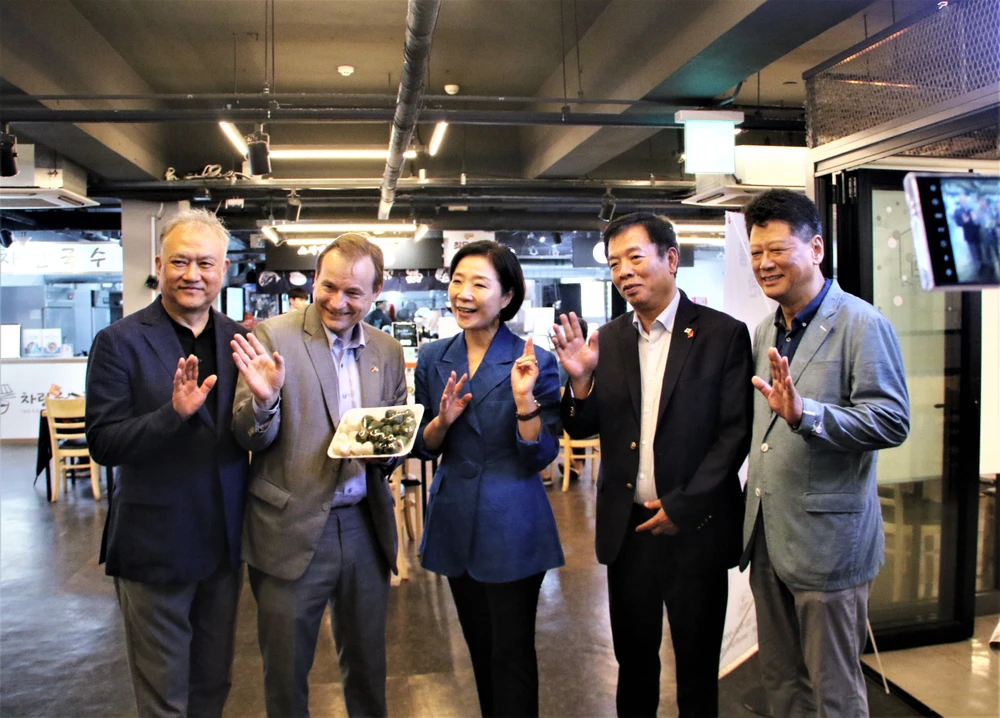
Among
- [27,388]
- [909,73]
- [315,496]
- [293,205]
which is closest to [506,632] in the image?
[315,496]

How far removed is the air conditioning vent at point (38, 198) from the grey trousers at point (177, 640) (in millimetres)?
6618

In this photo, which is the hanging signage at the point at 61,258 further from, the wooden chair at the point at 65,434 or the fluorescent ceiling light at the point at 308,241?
the wooden chair at the point at 65,434

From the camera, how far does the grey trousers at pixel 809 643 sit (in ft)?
6.02

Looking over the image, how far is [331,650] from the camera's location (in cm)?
339

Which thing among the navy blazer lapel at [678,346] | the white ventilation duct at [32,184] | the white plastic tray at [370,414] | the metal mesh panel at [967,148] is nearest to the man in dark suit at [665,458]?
the navy blazer lapel at [678,346]

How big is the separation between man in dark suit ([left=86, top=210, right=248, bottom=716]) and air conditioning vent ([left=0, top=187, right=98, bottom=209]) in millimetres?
6384

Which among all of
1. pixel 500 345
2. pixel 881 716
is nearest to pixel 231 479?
pixel 500 345

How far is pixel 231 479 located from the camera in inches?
77.0

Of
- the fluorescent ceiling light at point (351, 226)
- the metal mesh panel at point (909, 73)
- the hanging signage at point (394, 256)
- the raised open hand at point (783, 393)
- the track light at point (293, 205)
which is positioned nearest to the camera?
the raised open hand at point (783, 393)

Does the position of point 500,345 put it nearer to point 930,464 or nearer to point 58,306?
point 930,464

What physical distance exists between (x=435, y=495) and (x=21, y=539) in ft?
Answer: 17.1

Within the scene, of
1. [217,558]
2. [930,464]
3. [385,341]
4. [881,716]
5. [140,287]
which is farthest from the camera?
[140,287]

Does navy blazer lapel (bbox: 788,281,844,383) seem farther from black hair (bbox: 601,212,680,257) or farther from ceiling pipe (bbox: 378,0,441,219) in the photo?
ceiling pipe (bbox: 378,0,441,219)

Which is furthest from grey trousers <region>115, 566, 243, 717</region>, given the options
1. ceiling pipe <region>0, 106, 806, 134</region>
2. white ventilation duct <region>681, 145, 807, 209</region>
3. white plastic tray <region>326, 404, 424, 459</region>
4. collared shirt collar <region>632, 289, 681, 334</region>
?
white ventilation duct <region>681, 145, 807, 209</region>
